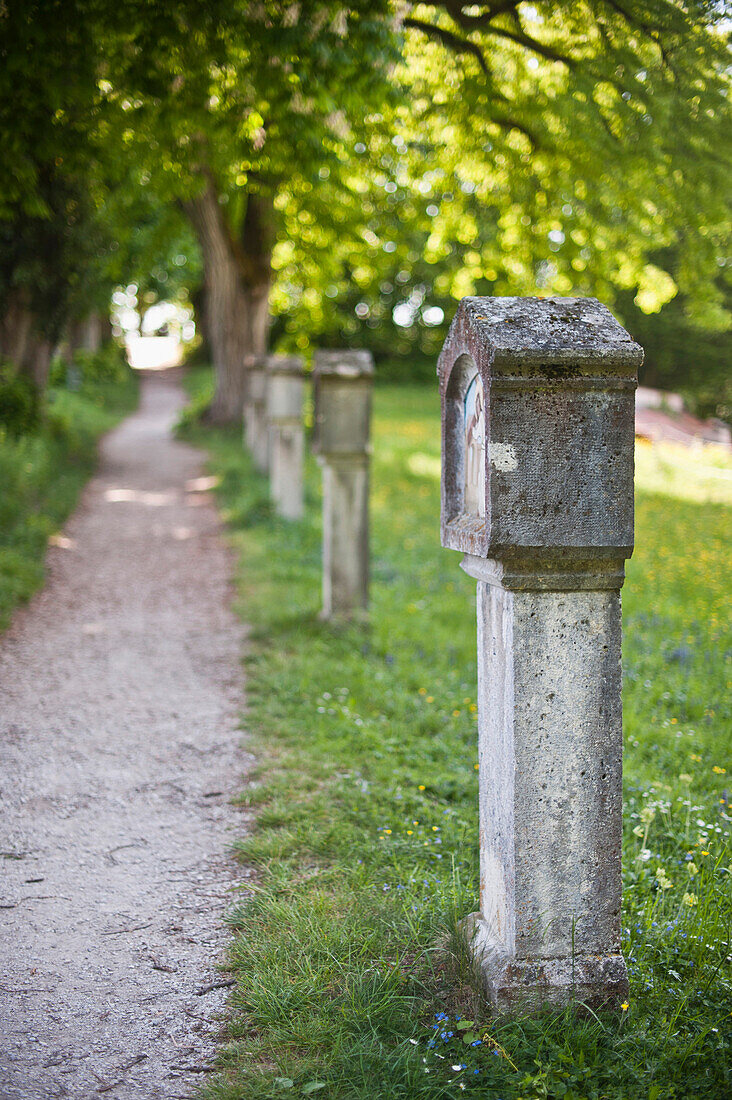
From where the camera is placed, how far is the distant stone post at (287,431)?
36.8 ft

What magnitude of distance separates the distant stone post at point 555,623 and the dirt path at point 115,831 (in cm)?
110

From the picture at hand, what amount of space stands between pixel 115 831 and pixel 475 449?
8.41 ft

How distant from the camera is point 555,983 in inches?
104

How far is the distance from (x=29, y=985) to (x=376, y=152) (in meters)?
9.89

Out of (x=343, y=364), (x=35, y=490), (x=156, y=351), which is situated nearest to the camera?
(x=343, y=364)

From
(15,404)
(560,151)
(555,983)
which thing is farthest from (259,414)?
(555,983)

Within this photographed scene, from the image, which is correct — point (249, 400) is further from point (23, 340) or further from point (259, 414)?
point (23, 340)

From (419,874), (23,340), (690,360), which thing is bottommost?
(419,874)

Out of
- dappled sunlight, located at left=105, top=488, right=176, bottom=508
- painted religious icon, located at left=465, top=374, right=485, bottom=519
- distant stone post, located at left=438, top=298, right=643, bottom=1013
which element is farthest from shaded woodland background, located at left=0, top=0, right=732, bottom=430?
distant stone post, located at left=438, top=298, right=643, bottom=1013

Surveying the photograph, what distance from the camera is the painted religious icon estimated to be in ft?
8.98

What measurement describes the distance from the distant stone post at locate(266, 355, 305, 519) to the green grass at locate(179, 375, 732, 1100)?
346cm

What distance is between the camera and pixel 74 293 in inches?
538

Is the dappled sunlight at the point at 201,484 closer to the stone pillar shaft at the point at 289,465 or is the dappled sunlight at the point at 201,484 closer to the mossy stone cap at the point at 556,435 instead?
the stone pillar shaft at the point at 289,465

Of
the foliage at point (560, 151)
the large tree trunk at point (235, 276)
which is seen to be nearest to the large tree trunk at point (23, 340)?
the foliage at point (560, 151)
